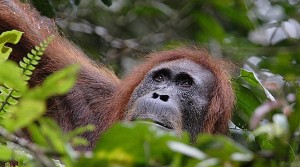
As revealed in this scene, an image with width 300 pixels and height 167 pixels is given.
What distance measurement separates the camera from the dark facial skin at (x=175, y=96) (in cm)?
384

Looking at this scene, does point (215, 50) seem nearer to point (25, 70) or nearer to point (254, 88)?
point (254, 88)

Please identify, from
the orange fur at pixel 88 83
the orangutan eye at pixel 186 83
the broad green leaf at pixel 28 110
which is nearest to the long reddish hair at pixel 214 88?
the orange fur at pixel 88 83

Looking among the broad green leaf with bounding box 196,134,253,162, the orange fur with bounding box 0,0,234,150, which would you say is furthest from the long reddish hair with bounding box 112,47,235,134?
the broad green leaf with bounding box 196,134,253,162

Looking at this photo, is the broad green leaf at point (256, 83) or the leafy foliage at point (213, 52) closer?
the leafy foliage at point (213, 52)

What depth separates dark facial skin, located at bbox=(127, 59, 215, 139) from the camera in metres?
3.84

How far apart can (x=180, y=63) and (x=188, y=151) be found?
3204 millimetres

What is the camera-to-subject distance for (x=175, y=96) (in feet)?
13.7

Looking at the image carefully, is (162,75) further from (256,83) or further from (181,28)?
(181,28)

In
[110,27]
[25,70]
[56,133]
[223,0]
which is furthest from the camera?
[110,27]

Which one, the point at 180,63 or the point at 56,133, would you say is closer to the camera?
the point at 56,133

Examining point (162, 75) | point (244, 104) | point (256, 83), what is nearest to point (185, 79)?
point (162, 75)

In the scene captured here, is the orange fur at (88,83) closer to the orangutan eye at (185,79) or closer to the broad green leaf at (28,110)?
the orangutan eye at (185,79)

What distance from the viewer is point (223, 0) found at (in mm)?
4945

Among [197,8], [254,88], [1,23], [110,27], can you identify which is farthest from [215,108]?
[110,27]
